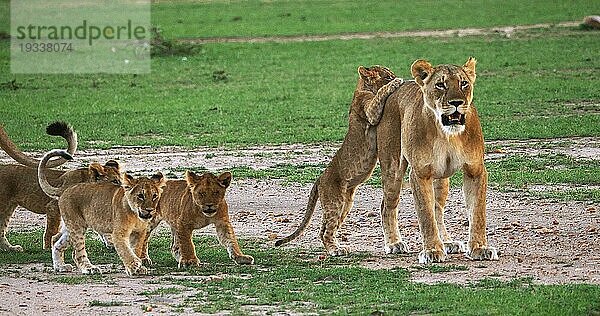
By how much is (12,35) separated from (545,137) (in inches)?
834

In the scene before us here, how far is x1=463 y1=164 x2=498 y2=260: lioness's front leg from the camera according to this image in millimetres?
8852

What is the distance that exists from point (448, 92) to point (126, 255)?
2.31 meters

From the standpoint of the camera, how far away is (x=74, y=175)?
32.2 ft

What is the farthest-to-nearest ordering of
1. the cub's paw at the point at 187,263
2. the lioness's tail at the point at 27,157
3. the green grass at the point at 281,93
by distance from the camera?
the green grass at the point at 281,93 → the lioness's tail at the point at 27,157 → the cub's paw at the point at 187,263

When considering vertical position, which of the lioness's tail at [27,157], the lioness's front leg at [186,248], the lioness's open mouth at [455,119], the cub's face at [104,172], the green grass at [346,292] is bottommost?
the green grass at [346,292]

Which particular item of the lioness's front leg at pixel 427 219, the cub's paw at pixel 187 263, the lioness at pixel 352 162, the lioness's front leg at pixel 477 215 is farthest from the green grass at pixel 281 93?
the cub's paw at pixel 187 263

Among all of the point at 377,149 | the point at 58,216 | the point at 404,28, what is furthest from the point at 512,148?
the point at 404,28

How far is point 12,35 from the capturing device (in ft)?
110

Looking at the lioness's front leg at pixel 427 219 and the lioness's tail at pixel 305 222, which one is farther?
the lioness's tail at pixel 305 222

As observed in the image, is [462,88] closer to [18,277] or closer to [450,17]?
[18,277]

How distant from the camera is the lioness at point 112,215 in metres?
8.73

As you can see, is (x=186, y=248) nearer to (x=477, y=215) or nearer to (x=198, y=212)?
(x=198, y=212)

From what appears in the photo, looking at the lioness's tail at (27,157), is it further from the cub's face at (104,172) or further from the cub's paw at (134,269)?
the cub's paw at (134,269)

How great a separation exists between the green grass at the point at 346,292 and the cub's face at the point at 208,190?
1.32 ft
